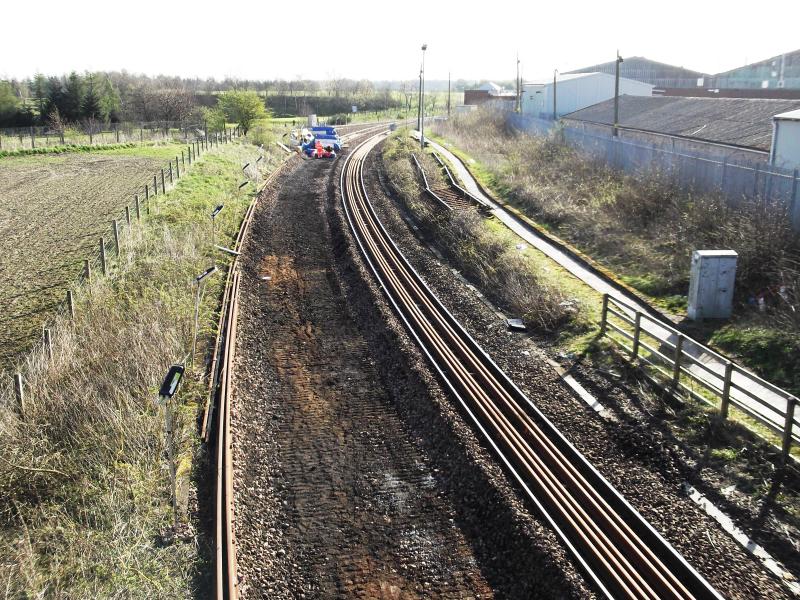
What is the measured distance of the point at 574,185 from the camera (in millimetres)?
26906

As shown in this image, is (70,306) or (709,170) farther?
(709,170)

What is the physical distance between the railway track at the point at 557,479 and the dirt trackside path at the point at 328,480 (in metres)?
1.14

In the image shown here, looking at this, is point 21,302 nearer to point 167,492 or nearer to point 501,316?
point 167,492

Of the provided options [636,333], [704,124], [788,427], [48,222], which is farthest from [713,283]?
[704,124]

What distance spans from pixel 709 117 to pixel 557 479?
32.2m

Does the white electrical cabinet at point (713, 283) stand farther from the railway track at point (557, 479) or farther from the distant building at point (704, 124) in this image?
the distant building at point (704, 124)

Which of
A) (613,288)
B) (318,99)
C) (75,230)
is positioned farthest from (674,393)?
(318,99)

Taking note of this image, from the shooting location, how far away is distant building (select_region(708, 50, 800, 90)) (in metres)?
59.5

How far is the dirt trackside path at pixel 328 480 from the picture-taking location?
750cm

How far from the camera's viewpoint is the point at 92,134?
5612cm

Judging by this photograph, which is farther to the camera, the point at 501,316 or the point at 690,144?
the point at 690,144

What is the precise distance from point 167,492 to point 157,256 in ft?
34.0

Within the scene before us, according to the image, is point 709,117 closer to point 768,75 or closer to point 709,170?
point 709,170

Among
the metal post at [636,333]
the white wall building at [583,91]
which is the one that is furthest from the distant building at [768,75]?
the metal post at [636,333]
